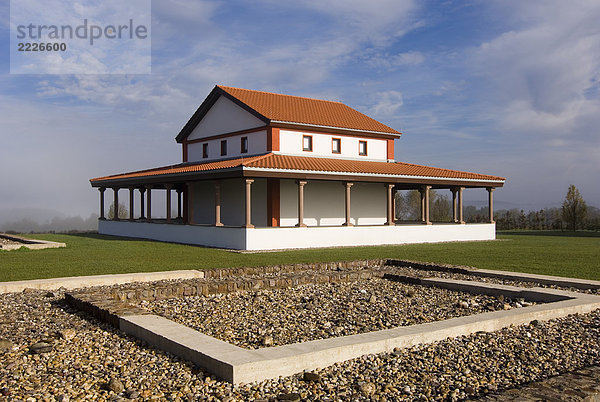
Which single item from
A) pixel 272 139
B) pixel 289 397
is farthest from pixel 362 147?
pixel 289 397

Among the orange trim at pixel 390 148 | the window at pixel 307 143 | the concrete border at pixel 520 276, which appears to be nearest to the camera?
the concrete border at pixel 520 276

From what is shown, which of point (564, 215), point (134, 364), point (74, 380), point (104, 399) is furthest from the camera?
point (564, 215)

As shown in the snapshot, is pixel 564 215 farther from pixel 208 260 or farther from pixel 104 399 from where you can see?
pixel 104 399

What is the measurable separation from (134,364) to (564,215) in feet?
126

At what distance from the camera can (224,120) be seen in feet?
90.0

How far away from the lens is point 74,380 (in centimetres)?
501

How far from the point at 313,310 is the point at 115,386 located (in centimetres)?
393

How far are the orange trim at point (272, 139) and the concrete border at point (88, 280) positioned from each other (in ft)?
43.3

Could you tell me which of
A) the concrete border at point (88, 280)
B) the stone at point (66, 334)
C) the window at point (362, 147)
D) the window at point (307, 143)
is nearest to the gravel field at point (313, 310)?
the stone at point (66, 334)

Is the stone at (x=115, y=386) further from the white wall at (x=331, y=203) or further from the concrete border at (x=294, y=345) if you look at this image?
the white wall at (x=331, y=203)

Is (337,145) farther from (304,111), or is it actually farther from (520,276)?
(520,276)

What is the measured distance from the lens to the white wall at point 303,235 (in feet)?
64.6

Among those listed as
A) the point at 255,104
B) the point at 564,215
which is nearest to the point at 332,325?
the point at 255,104

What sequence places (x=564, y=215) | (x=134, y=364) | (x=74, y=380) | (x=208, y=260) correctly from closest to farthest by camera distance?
1. (x=74, y=380)
2. (x=134, y=364)
3. (x=208, y=260)
4. (x=564, y=215)
